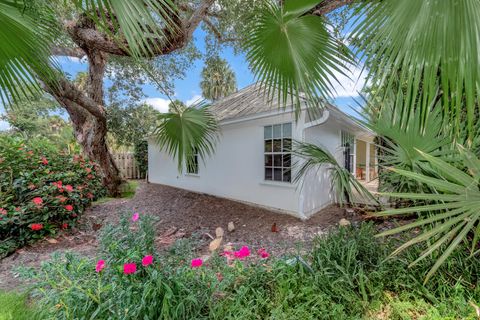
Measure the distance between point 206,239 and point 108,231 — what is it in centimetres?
238

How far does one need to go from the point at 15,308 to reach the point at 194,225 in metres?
3.25

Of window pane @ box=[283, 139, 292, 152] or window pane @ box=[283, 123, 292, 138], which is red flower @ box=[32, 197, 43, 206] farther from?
window pane @ box=[283, 123, 292, 138]

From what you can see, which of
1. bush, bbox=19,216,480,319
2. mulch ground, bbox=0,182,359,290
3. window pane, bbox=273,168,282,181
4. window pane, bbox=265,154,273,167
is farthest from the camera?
window pane, bbox=265,154,273,167

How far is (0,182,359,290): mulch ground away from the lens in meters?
3.63

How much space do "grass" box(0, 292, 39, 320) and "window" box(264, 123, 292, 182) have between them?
4710 mm

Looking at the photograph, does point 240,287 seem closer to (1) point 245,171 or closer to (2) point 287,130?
(2) point 287,130

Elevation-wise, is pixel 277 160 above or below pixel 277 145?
below

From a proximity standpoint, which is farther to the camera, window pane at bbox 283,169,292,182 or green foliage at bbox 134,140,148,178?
green foliage at bbox 134,140,148,178

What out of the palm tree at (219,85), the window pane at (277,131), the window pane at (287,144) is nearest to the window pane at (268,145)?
the window pane at (277,131)

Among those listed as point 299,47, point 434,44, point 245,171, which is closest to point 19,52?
point 299,47

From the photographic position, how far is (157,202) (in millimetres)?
7383

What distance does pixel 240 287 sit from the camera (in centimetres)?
212

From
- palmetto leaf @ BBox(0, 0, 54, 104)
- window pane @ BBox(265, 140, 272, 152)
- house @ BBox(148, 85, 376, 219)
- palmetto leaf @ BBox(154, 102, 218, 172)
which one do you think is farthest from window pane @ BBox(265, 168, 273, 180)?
palmetto leaf @ BBox(0, 0, 54, 104)

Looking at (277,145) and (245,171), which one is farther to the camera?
(245,171)
